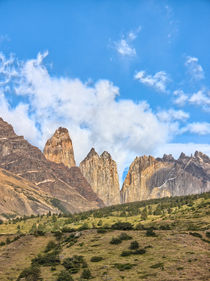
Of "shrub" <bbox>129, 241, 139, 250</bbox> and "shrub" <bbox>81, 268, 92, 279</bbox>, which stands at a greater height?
"shrub" <bbox>129, 241, 139, 250</bbox>

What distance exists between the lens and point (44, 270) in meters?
60.3

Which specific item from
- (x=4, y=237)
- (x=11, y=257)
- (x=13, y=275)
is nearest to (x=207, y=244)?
(x=13, y=275)

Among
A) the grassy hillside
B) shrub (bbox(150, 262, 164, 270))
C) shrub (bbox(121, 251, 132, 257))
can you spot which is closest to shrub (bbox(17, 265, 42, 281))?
the grassy hillside

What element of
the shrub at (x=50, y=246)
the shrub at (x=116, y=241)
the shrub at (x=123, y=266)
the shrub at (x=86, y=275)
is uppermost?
the shrub at (x=116, y=241)

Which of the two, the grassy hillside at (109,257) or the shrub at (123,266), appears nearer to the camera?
the grassy hillside at (109,257)

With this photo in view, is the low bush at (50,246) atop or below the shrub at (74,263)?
atop

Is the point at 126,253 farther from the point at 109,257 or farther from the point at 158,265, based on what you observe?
the point at 158,265

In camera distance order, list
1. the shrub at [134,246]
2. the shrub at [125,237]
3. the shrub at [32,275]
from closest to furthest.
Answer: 1. the shrub at [32,275]
2. the shrub at [134,246]
3. the shrub at [125,237]

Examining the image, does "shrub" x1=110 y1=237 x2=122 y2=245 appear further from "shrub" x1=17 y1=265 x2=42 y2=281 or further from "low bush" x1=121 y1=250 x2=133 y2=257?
"shrub" x1=17 y1=265 x2=42 y2=281

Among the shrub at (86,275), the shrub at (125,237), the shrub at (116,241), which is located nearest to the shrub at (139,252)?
the shrub at (116,241)

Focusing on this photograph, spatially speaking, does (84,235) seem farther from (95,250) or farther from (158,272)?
(158,272)

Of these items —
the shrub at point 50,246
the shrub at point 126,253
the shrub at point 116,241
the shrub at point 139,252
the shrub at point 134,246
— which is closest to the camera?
the shrub at point 139,252

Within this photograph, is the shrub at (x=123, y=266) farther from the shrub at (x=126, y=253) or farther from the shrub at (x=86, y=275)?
the shrub at (x=126, y=253)

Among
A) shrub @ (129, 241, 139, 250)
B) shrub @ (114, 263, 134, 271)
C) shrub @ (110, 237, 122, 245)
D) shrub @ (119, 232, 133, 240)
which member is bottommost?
shrub @ (114, 263, 134, 271)
